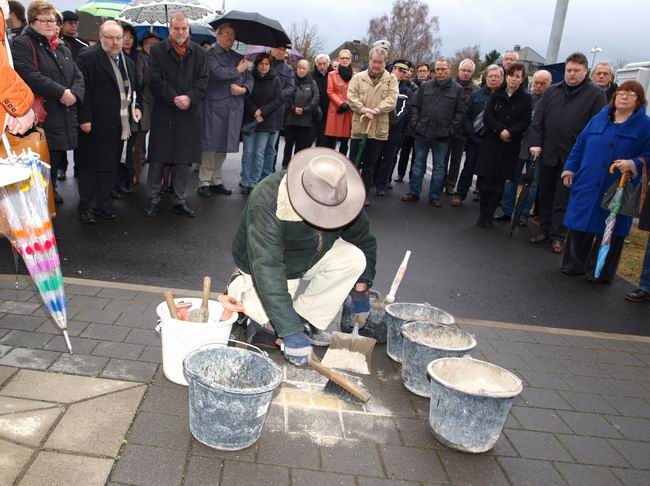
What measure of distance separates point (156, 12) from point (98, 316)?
20.2 ft

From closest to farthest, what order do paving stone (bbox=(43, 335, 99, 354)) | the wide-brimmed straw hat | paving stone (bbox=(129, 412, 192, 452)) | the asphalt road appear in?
paving stone (bbox=(129, 412, 192, 452)) < the wide-brimmed straw hat < paving stone (bbox=(43, 335, 99, 354)) < the asphalt road

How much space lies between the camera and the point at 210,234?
6.46m

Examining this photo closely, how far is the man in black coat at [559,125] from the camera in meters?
7.08

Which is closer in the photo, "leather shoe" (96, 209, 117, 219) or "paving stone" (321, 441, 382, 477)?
"paving stone" (321, 441, 382, 477)

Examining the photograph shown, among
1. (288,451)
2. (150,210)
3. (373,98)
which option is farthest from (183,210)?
(288,451)

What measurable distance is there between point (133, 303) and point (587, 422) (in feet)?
10.5

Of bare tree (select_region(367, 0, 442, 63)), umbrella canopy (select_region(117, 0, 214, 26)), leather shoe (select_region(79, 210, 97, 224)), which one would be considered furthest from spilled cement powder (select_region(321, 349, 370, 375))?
bare tree (select_region(367, 0, 442, 63))

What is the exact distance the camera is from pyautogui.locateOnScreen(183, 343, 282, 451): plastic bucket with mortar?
2621 mm

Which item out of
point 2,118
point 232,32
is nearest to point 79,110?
point 232,32

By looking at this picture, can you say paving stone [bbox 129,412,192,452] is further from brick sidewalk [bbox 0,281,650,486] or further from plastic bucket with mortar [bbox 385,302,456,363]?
plastic bucket with mortar [bbox 385,302,456,363]

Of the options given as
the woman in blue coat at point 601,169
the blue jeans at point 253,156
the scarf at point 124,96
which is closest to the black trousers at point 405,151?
the blue jeans at point 253,156

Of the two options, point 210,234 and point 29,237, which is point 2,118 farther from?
point 210,234

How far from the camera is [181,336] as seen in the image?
312cm

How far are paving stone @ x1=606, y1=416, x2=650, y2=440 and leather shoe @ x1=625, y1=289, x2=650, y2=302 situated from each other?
2.66m
